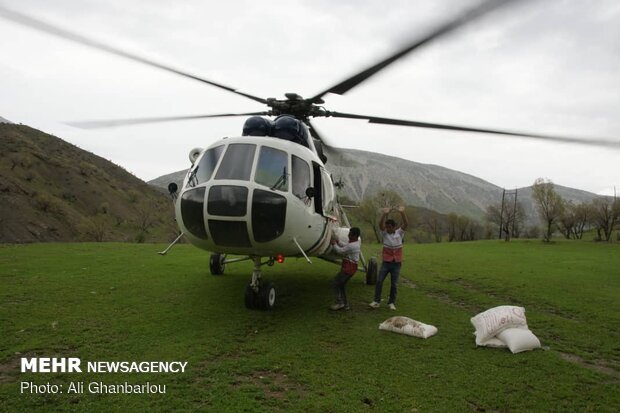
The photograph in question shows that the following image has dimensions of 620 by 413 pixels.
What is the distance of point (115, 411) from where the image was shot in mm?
4137

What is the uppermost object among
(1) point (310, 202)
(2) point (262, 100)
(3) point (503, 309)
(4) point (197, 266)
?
(2) point (262, 100)

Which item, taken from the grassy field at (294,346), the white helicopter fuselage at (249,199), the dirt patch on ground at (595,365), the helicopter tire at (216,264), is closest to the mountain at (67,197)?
the helicopter tire at (216,264)

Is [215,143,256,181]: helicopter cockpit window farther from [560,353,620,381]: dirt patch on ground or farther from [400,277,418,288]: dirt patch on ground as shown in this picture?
[400,277,418,288]: dirt patch on ground

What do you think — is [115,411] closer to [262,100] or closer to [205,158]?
[205,158]

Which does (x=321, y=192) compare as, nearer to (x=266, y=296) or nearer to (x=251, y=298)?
(x=266, y=296)

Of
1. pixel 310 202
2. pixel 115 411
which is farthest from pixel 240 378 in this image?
pixel 310 202

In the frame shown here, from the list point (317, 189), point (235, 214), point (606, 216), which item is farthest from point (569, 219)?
point (235, 214)

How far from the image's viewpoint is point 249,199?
670 centimetres

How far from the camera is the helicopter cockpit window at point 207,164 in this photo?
23.7ft

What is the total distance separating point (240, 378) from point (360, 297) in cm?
589

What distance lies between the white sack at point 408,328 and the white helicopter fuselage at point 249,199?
2.08 meters

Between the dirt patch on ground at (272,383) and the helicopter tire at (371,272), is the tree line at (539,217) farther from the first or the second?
the dirt patch on ground at (272,383)

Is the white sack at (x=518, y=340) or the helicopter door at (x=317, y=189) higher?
the helicopter door at (x=317, y=189)

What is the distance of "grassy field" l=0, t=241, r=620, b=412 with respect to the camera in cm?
462
